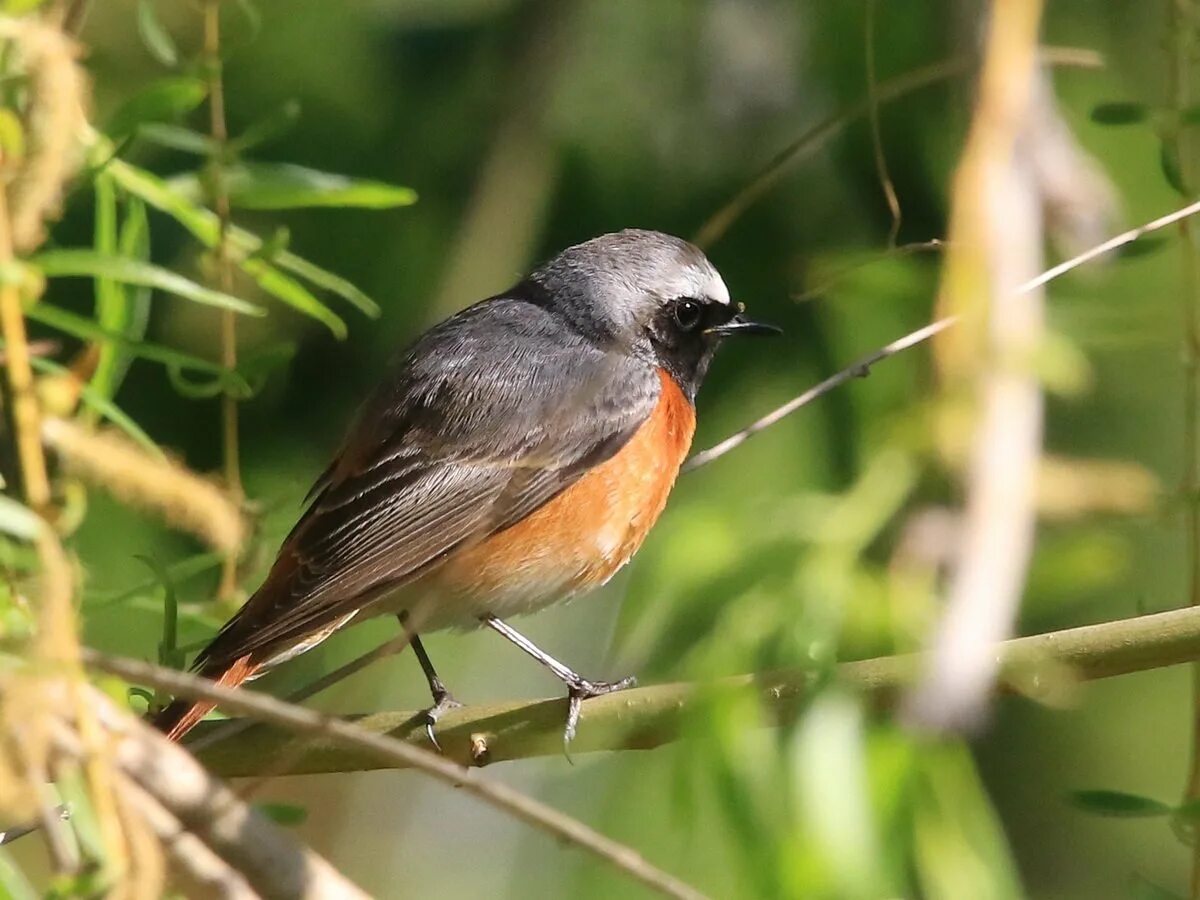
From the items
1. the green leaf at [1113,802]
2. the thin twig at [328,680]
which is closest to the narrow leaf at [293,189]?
the thin twig at [328,680]

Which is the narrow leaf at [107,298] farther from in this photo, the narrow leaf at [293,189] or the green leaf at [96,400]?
the narrow leaf at [293,189]

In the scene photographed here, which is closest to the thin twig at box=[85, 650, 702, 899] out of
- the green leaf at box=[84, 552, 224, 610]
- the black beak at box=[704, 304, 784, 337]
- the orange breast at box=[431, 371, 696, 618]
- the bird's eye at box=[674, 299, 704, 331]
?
the green leaf at box=[84, 552, 224, 610]

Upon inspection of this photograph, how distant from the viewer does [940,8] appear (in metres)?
4.18

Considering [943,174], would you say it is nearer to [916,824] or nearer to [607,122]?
[607,122]

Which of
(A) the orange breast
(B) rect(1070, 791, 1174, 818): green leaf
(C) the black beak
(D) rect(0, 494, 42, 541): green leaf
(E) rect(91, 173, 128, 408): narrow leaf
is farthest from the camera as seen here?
(C) the black beak

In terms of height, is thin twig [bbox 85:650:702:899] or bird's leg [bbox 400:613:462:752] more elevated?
thin twig [bbox 85:650:702:899]

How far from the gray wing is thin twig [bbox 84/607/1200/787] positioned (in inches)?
29.8

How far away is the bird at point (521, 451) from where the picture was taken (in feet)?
13.2

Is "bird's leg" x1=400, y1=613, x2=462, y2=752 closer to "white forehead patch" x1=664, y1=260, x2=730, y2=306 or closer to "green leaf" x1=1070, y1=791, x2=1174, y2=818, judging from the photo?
"white forehead patch" x1=664, y1=260, x2=730, y2=306

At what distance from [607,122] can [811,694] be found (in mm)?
3395

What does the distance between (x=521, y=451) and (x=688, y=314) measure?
0.68 meters

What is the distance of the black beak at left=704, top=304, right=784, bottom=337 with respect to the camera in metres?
4.38

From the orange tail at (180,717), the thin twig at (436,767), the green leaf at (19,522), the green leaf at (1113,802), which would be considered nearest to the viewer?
the thin twig at (436,767)

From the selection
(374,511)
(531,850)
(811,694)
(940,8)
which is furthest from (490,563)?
(811,694)
